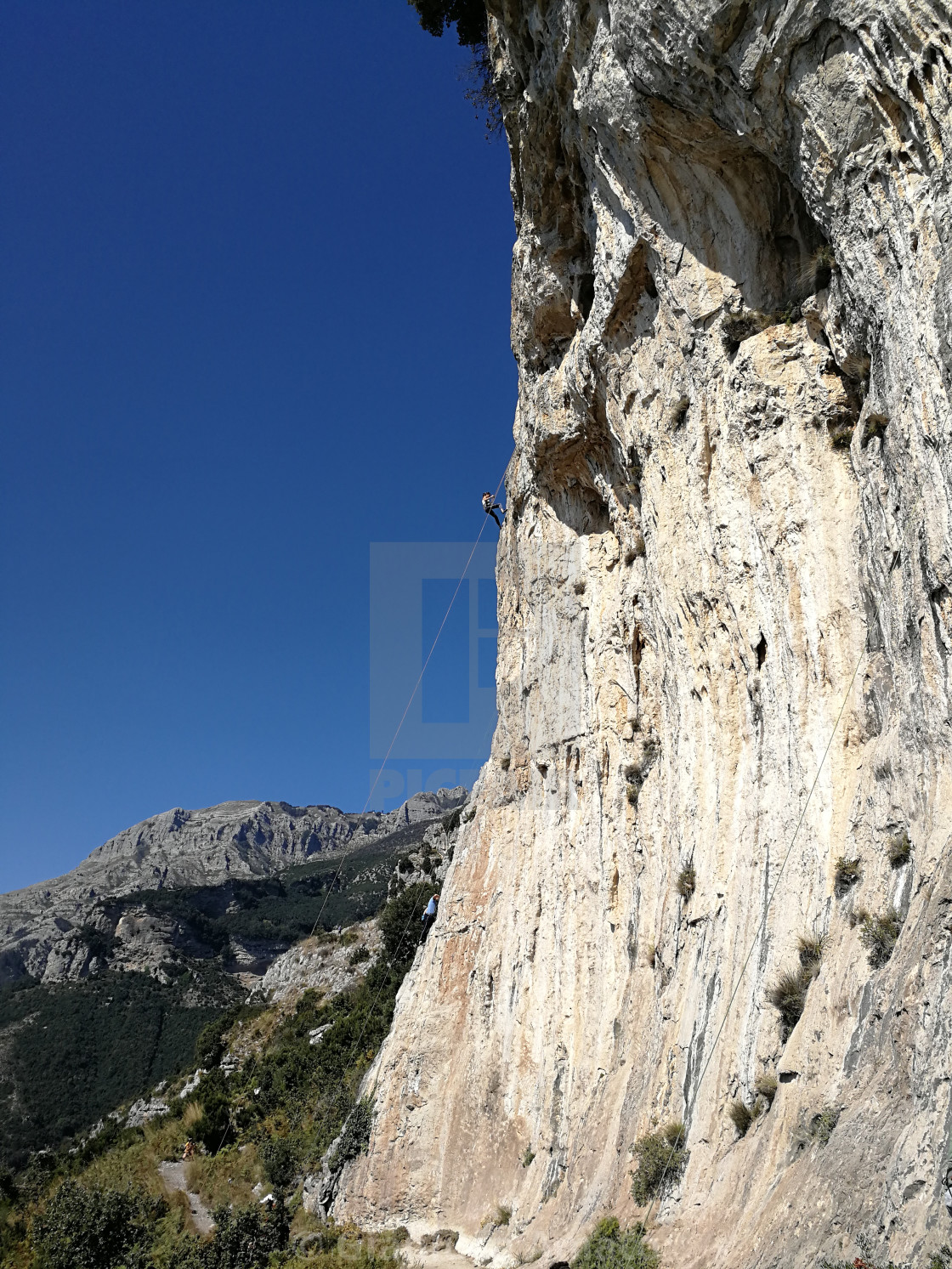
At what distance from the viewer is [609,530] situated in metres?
17.1

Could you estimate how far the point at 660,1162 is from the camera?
9227 millimetres

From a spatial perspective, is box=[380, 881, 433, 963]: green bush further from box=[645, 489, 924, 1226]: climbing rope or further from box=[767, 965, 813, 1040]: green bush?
box=[767, 965, 813, 1040]: green bush

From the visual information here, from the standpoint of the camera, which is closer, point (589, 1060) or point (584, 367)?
point (589, 1060)

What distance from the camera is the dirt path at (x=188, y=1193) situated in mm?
18080

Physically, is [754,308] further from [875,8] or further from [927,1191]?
[927,1191]

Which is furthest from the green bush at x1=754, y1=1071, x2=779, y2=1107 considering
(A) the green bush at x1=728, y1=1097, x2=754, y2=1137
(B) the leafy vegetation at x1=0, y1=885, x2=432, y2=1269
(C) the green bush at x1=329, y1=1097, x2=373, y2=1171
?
(C) the green bush at x1=329, y1=1097, x2=373, y2=1171

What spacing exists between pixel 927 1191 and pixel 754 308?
10.1m

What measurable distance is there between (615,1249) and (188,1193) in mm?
17697

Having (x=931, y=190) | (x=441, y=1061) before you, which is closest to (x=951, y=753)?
(x=931, y=190)

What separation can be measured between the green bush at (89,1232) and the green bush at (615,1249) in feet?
31.3

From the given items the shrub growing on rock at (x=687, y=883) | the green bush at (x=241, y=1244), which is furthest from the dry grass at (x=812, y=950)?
the green bush at (x=241, y=1244)

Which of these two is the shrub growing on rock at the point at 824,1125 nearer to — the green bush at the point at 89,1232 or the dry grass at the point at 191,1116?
the green bush at the point at 89,1232

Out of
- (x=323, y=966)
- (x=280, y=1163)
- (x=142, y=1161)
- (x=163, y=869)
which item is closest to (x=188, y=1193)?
(x=280, y=1163)

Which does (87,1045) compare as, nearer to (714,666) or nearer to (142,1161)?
(142,1161)
